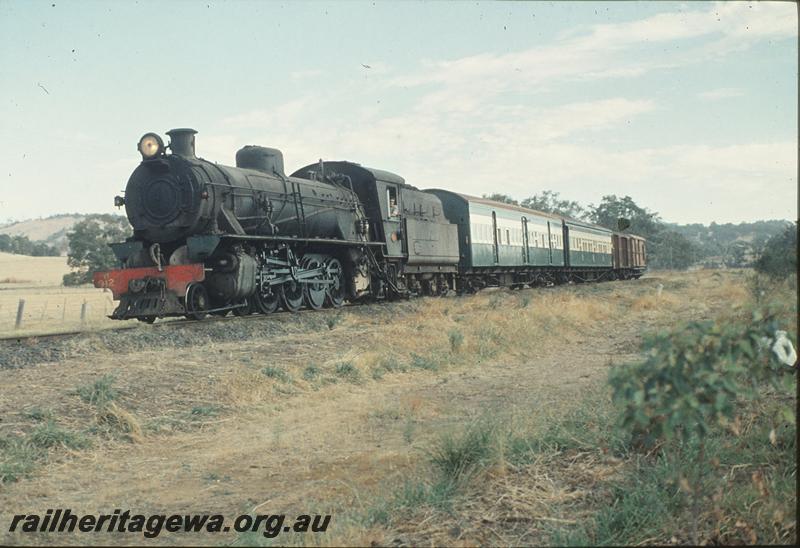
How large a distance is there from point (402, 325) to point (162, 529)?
10.7m

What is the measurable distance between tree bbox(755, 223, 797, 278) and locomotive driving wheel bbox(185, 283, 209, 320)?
21.4 m

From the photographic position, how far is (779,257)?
1180 inches

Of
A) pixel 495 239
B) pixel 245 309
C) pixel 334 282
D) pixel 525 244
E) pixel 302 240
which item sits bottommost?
pixel 245 309

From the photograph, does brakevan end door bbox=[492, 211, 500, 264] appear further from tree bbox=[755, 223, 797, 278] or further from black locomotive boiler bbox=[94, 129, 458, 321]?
tree bbox=[755, 223, 797, 278]

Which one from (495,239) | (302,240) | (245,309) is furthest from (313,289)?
(495,239)

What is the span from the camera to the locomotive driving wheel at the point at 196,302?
14738mm

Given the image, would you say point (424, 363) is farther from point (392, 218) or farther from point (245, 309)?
point (392, 218)

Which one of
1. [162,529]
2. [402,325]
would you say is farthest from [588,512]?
[402,325]

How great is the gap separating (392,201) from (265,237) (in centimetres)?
706

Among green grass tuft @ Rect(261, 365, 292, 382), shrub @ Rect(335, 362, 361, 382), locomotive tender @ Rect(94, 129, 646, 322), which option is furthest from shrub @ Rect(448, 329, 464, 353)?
locomotive tender @ Rect(94, 129, 646, 322)

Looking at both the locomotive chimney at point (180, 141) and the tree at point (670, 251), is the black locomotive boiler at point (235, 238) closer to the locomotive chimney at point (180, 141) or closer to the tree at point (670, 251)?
the locomotive chimney at point (180, 141)

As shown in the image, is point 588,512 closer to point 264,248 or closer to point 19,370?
point 19,370

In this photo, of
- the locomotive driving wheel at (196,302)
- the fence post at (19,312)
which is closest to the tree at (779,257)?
the locomotive driving wheel at (196,302)

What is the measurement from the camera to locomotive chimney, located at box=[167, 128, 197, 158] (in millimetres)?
15664
